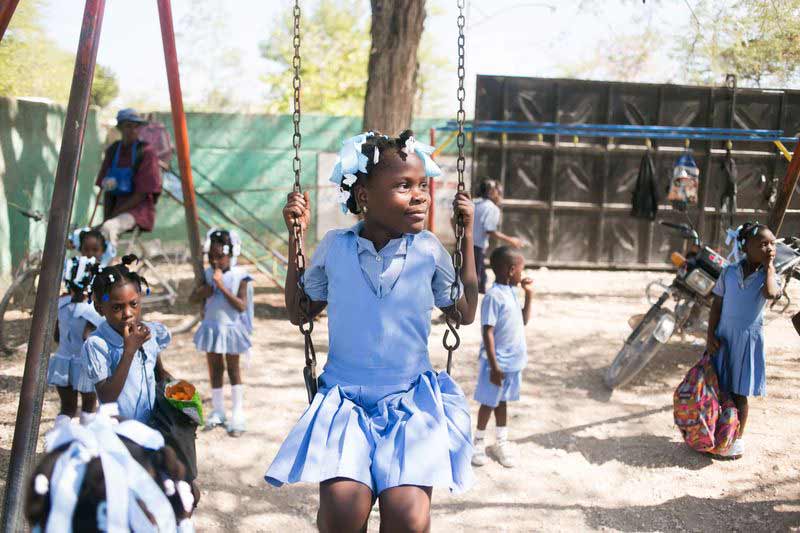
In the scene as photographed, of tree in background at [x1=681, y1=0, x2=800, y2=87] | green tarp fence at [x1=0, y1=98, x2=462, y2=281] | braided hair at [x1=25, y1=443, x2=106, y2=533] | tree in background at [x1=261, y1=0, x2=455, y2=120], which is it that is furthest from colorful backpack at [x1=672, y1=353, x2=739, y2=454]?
tree in background at [x1=261, y1=0, x2=455, y2=120]

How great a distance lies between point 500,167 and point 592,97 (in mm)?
1667

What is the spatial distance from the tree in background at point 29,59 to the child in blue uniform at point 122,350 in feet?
9.52

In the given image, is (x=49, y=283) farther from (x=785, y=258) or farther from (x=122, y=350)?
(x=785, y=258)

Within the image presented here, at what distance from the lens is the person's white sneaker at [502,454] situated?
434 centimetres

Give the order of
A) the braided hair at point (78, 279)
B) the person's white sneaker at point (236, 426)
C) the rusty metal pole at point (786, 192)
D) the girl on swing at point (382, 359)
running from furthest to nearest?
the person's white sneaker at point (236, 426), the rusty metal pole at point (786, 192), the braided hair at point (78, 279), the girl on swing at point (382, 359)

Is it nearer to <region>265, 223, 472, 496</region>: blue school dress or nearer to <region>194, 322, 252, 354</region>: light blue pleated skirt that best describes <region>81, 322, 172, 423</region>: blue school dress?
<region>265, 223, 472, 496</region>: blue school dress

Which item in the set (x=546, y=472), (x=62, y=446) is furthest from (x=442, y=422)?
(x=546, y=472)

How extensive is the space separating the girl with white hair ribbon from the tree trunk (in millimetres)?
5537

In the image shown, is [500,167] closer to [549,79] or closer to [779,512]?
[549,79]

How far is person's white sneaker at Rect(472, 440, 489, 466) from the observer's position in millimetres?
4352

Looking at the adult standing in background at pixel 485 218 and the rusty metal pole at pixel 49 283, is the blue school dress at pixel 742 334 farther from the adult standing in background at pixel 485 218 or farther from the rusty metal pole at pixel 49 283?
the rusty metal pole at pixel 49 283

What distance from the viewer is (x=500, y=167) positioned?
34.8 feet

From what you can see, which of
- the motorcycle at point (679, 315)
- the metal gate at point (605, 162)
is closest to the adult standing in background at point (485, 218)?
the motorcycle at point (679, 315)

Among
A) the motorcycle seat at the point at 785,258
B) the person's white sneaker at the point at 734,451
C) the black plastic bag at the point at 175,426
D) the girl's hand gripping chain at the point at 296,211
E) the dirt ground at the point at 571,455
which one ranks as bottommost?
the dirt ground at the point at 571,455
